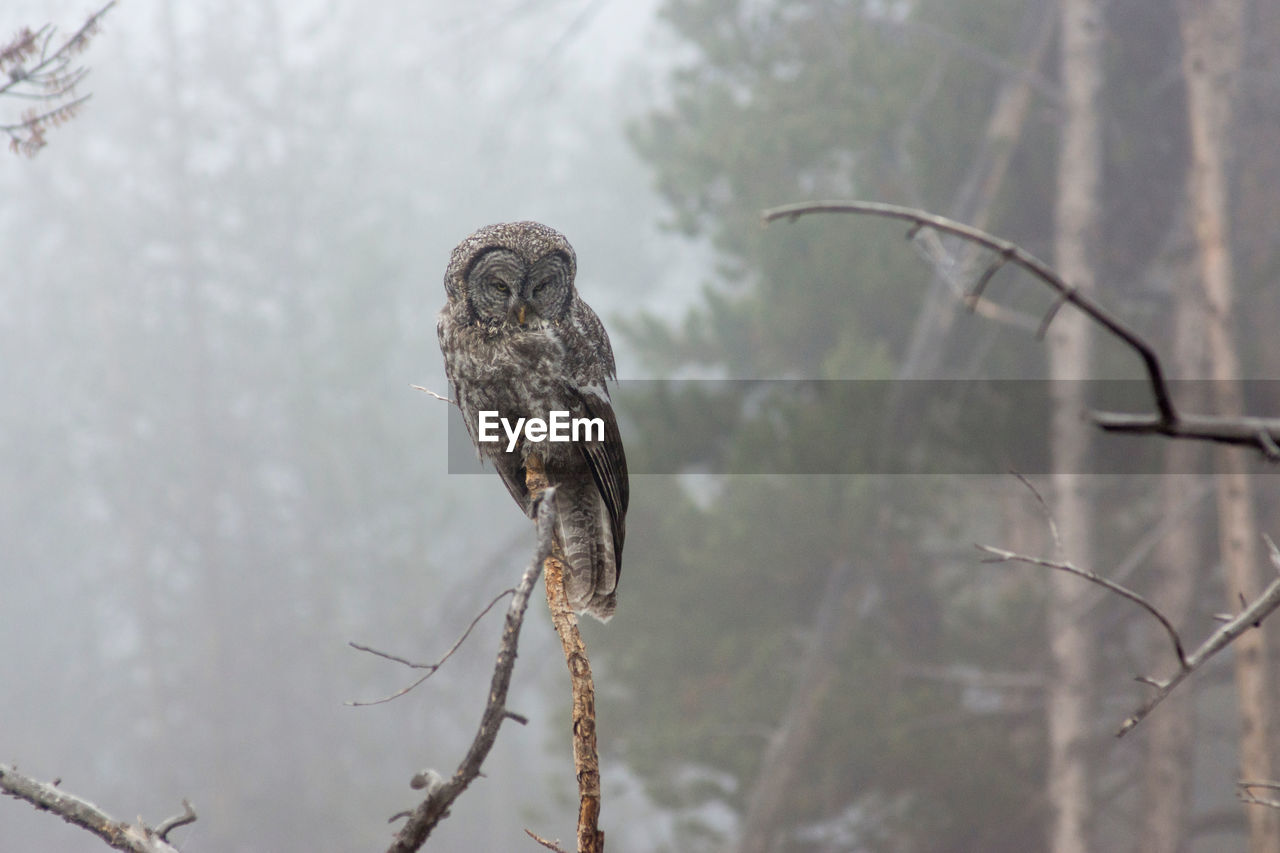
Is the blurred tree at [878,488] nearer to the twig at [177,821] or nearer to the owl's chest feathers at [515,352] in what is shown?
the owl's chest feathers at [515,352]

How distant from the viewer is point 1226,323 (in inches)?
237

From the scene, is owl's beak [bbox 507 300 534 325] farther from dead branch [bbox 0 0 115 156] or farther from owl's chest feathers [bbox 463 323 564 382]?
dead branch [bbox 0 0 115 156]

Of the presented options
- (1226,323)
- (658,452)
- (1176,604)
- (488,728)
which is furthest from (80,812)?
(1176,604)

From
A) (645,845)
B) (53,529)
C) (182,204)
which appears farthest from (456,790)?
→ (645,845)

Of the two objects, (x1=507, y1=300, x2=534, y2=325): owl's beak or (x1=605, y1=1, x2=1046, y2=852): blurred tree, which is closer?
(x1=507, y1=300, x2=534, y2=325): owl's beak

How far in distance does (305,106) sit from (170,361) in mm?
5745

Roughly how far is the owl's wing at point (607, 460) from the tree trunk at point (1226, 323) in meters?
4.92

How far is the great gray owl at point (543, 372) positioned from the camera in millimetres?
1878

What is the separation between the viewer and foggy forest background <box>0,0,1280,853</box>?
7.14 m

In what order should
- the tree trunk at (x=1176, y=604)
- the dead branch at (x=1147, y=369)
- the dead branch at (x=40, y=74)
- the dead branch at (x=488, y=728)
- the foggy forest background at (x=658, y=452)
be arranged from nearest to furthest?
the dead branch at (x=1147, y=369)
the dead branch at (x=488, y=728)
the dead branch at (x=40, y=74)
the tree trunk at (x=1176, y=604)
the foggy forest background at (x=658, y=452)

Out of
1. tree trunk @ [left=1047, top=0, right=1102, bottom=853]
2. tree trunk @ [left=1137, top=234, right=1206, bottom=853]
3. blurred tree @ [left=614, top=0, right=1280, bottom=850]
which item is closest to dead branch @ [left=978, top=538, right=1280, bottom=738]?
blurred tree @ [left=614, top=0, right=1280, bottom=850]

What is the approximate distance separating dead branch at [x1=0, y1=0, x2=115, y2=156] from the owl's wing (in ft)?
4.09

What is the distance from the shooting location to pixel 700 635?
771 cm

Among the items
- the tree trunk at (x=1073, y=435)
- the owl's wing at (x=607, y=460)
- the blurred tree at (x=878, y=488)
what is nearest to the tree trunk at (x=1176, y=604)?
the blurred tree at (x=878, y=488)
